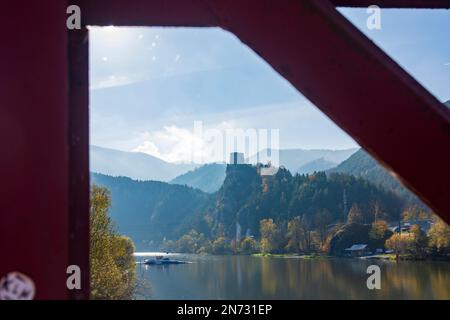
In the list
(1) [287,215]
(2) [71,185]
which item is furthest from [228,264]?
(2) [71,185]

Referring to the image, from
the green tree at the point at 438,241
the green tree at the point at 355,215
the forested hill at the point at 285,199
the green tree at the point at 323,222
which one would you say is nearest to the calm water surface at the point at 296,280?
the green tree at the point at 438,241

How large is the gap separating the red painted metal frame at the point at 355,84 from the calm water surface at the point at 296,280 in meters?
44.1

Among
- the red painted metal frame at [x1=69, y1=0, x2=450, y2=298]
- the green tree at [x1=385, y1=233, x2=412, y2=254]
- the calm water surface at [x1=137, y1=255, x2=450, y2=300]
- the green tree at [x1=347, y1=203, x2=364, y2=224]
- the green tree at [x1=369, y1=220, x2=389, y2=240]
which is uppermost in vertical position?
the green tree at [x1=347, y1=203, x2=364, y2=224]

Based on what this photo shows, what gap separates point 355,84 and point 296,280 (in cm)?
8095

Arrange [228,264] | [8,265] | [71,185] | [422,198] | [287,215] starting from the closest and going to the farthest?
[8,265]
[422,198]
[71,185]
[228,264]
[287,215]

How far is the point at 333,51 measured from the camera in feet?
3.58

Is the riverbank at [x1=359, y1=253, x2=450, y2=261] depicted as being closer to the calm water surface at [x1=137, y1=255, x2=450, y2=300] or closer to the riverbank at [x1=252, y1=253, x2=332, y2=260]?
the calm water surface at [x1=137, y1=255, x2=450, y2=300]

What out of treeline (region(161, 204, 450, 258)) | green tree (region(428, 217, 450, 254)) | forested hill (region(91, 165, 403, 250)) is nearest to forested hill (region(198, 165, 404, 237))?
forested hill (region(91, 165, 403, 250))

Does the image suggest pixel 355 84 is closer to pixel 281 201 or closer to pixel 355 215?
pixel 355 215

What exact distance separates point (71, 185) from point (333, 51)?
27.4 inches

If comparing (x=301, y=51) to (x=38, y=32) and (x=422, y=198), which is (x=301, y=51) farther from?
(x=38, y=32)

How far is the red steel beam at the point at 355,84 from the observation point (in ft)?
3.48

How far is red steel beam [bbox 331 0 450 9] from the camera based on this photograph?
1519mm

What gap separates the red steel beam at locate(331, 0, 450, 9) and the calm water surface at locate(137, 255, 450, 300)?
43766 millimetres
